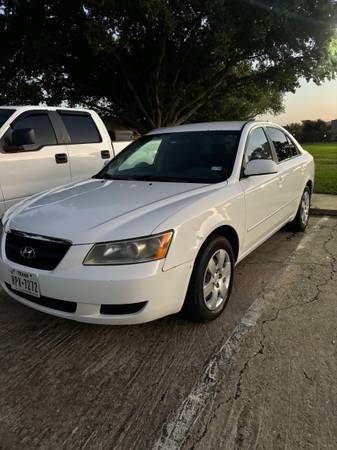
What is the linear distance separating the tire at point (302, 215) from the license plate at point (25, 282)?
3959 mm

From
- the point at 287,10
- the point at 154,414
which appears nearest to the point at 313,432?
the point at 154,414

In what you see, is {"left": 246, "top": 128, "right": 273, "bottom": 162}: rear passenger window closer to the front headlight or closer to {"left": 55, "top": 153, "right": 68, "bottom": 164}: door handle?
the front headlight

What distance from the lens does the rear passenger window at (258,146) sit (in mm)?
3870

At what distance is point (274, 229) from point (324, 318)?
4.89ft

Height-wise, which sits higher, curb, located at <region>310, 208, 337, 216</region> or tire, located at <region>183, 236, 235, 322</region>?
tire, located at <region>183, 236, 235, 322</region>

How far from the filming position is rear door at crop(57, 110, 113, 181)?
19.3ft

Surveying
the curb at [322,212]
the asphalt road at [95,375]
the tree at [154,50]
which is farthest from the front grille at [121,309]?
the tree at [154,50]

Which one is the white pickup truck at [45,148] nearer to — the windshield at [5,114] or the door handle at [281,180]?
the windshield at [5,114]

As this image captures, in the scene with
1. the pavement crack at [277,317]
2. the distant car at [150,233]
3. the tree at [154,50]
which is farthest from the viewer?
the tree at [154,50]

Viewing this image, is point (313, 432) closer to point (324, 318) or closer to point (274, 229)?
point (324, 318)

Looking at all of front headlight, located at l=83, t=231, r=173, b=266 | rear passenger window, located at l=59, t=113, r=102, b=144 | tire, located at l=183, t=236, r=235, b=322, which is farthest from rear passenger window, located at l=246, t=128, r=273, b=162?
rear passenger window, located at l=59, t=113, r=102, b=144

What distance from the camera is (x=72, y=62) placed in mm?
17641

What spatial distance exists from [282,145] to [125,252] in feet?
10.4

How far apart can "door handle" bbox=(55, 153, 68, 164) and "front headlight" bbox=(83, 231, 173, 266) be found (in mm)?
3434
